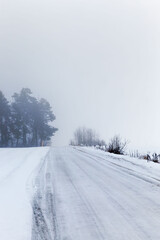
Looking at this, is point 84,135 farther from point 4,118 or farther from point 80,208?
point 80,208

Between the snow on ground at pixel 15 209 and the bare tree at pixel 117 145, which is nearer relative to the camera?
the snow on ground at pixel 15 209

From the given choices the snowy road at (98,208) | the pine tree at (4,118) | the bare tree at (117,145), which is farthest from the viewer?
the pine tree at (4,118)

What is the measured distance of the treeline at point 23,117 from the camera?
55219mm

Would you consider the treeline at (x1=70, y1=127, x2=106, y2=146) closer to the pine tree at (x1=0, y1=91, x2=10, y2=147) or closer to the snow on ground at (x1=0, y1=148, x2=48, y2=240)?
the pine tree at (x1=0, y1=91, x2=10, y2=147)

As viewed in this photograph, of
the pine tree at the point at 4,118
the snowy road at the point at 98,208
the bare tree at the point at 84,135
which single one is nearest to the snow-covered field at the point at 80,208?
the snowy road at the point at 98,208

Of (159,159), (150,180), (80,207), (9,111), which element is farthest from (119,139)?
(9,111)

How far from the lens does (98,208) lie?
15.8 feet

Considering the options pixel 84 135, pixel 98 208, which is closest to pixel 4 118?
pixel 84 135

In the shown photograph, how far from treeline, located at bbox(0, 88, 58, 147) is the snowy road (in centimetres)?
4818

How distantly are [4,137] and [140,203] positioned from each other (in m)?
54.7

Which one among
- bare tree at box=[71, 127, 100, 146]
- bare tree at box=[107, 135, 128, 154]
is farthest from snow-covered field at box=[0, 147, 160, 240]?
bare tree at box=[71, 127, 100, 146]

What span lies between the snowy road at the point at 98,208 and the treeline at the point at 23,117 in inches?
1897

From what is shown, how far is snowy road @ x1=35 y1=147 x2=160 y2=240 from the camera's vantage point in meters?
3.64

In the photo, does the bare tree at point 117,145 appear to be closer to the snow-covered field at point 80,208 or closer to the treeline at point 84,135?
the snow-covered field at point 80,208
